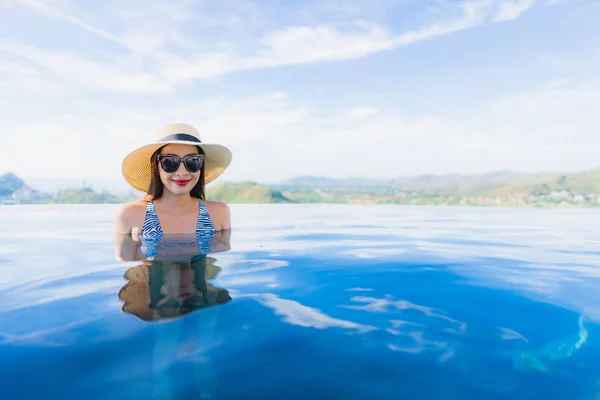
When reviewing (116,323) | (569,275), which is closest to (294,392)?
(116,323)

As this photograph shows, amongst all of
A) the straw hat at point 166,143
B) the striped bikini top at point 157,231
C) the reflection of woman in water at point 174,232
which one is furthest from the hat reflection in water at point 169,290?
the straw hat at point 166,143

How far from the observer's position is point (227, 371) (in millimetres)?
2062

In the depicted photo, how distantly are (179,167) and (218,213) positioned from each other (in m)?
1.20

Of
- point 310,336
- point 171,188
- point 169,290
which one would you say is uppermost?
point 171,188

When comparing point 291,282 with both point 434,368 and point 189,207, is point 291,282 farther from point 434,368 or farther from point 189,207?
point 189,207

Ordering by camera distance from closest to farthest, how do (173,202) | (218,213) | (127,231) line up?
(173,202), (127,231), (218,213)

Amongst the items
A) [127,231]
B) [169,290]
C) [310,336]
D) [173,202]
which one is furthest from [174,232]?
[310,336]

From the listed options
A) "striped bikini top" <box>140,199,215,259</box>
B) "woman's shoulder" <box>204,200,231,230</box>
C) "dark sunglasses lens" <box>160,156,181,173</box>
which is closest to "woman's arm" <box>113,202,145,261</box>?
"striped bikini top" <box>140,199,215,259</box>

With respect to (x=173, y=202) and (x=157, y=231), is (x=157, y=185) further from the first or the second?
(x=157, y=231)

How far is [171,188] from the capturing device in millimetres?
5012

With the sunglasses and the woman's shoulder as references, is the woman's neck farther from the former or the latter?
the sunglasses

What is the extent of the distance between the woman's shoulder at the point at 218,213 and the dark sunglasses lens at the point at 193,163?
91 cm

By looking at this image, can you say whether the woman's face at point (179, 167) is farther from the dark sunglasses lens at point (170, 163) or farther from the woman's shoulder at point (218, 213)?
the woman's shoulder at point (218, 213)

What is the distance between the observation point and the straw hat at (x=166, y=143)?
4.89 m
